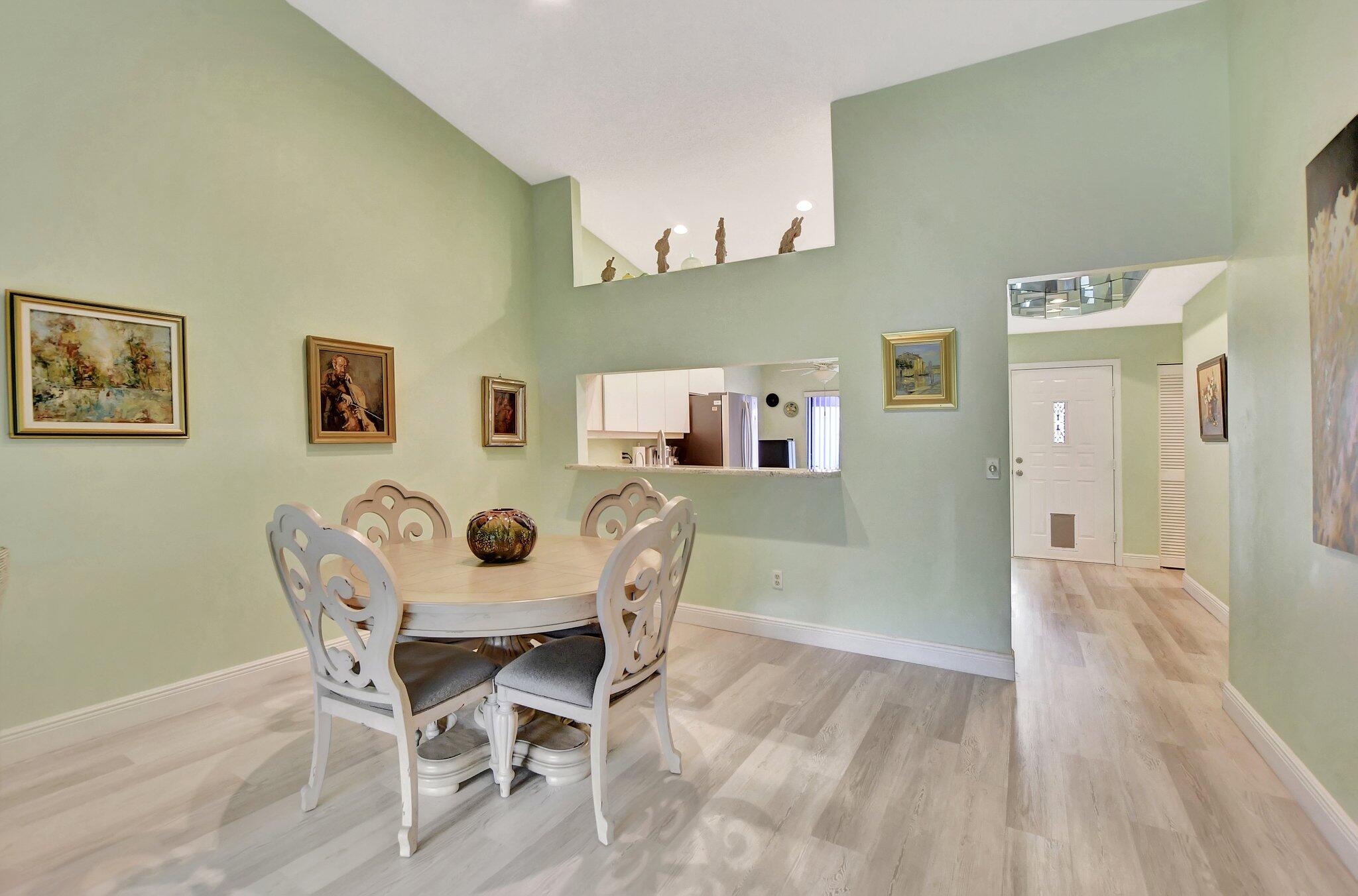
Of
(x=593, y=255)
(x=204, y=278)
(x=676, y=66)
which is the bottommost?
(x=204, y=278)

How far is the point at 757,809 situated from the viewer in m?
2.01

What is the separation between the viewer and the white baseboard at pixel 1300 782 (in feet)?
5.65

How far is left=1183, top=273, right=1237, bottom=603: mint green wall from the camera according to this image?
13.3 ft

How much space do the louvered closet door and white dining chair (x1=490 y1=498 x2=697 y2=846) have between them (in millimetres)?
5724

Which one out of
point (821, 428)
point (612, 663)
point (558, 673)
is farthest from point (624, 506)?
point (821, 428)

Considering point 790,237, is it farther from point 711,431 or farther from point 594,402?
point 711,431

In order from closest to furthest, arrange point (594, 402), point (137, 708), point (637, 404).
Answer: point (137, 708), point (594, 402), point (637, 404)

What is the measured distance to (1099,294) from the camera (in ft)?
13.4

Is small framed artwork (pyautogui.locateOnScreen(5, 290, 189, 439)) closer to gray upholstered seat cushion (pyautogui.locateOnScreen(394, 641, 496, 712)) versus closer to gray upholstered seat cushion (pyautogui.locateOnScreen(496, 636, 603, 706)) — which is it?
gray upholstered seat cushion (pyautogui.locateOnScreen(394, 641, 496, 712))

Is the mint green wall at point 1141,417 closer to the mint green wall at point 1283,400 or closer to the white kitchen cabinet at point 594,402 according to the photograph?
the mint green wall at point 1283,400

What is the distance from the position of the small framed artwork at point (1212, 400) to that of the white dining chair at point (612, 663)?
3.92m

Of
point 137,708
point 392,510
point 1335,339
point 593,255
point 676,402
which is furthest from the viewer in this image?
point 676,402

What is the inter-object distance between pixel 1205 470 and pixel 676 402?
4046 mm

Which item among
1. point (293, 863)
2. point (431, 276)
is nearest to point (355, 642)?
point (293, 863)
